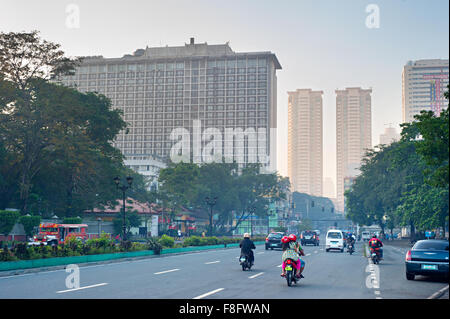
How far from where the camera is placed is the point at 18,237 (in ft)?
135

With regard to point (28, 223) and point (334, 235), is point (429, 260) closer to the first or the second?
point (334, 235)

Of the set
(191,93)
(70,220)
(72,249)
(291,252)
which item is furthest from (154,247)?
(191,93)

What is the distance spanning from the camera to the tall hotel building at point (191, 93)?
175m

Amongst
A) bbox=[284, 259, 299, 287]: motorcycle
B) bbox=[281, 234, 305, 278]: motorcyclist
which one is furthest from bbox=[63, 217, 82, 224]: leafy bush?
bbox=[284, 259, 299, 287]: motorcycle

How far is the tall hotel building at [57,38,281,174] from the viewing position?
17475cm

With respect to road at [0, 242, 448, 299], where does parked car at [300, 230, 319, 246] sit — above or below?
below

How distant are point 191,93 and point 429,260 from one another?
16841 centimetres

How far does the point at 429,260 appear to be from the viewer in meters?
16.8

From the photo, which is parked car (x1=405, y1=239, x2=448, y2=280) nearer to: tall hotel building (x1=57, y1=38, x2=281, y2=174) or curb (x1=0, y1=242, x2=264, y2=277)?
curb (x1=0, y1=242, x2=264, y2=277)

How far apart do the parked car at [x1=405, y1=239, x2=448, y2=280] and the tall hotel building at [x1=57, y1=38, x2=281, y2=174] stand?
15655 cm

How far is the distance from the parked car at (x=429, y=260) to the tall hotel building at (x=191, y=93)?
156545 millimetres

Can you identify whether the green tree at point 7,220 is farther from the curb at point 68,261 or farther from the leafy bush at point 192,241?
the leafy bush at point 192,241
